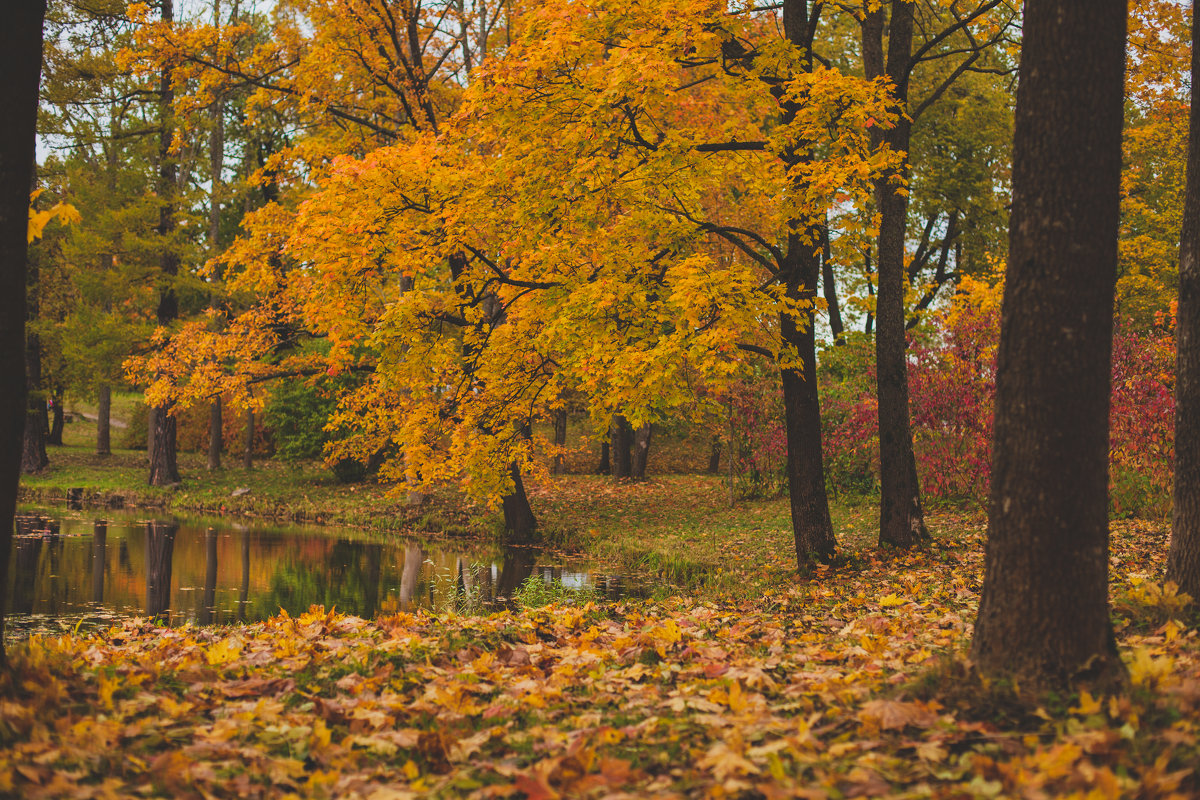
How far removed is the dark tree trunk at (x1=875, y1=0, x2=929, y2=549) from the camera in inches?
397

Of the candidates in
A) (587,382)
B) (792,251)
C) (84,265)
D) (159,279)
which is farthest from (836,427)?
(84,265)

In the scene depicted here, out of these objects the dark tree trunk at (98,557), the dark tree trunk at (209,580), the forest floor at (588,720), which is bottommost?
the dark tree trunk at (209,580)

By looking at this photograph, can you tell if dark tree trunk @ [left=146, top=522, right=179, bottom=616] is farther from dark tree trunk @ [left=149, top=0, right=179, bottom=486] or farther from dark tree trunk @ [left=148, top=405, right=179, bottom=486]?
dark tree trunk @ [left=149, top=0, right=179, bottom=486]

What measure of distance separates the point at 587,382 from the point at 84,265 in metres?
20.7

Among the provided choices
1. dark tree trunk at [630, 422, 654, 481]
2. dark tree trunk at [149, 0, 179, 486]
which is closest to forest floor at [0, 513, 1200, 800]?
dark tree trunk at [630, 422, 654, 481]

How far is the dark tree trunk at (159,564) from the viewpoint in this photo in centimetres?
1003

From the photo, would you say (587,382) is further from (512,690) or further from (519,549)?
(519,549)

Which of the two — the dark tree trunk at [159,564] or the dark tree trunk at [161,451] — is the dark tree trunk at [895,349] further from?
the dark tree trunk at [161,451]

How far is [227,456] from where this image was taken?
100 feet

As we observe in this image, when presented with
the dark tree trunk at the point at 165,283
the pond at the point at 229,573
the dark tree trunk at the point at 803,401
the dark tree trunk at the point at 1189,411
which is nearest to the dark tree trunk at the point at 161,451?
the dark tree trunk at the point at 165,283

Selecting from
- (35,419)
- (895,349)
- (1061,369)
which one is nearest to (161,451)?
(35,419)

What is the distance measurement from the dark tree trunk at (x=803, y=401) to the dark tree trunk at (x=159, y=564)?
743 centimetres

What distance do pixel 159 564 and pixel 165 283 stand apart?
11.4 metres

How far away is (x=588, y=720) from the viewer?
3.44m
